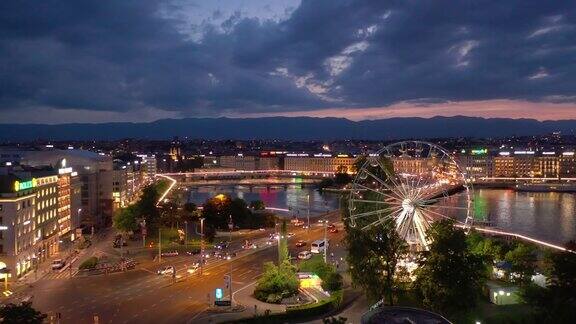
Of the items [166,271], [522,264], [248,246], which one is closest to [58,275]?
[166,271]

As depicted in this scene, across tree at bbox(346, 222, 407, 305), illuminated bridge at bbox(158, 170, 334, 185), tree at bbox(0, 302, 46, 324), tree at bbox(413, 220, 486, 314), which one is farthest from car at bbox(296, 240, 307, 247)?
illuminated bridge at bbox(158, 170, 334, 185)

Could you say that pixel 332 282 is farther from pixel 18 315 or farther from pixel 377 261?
pixel 18 315

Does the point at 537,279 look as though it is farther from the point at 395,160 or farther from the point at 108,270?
the point at 395,160

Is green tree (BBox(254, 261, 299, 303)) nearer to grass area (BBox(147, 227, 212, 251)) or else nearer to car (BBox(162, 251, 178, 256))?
car (BBox(162, 251, 178, 256))

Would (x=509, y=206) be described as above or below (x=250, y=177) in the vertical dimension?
below

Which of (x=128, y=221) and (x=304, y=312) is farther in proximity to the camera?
(x=128, y=221)

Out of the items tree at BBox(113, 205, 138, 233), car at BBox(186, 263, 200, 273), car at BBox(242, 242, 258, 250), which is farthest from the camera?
tree at BBox(113, 205, 138, 233)
